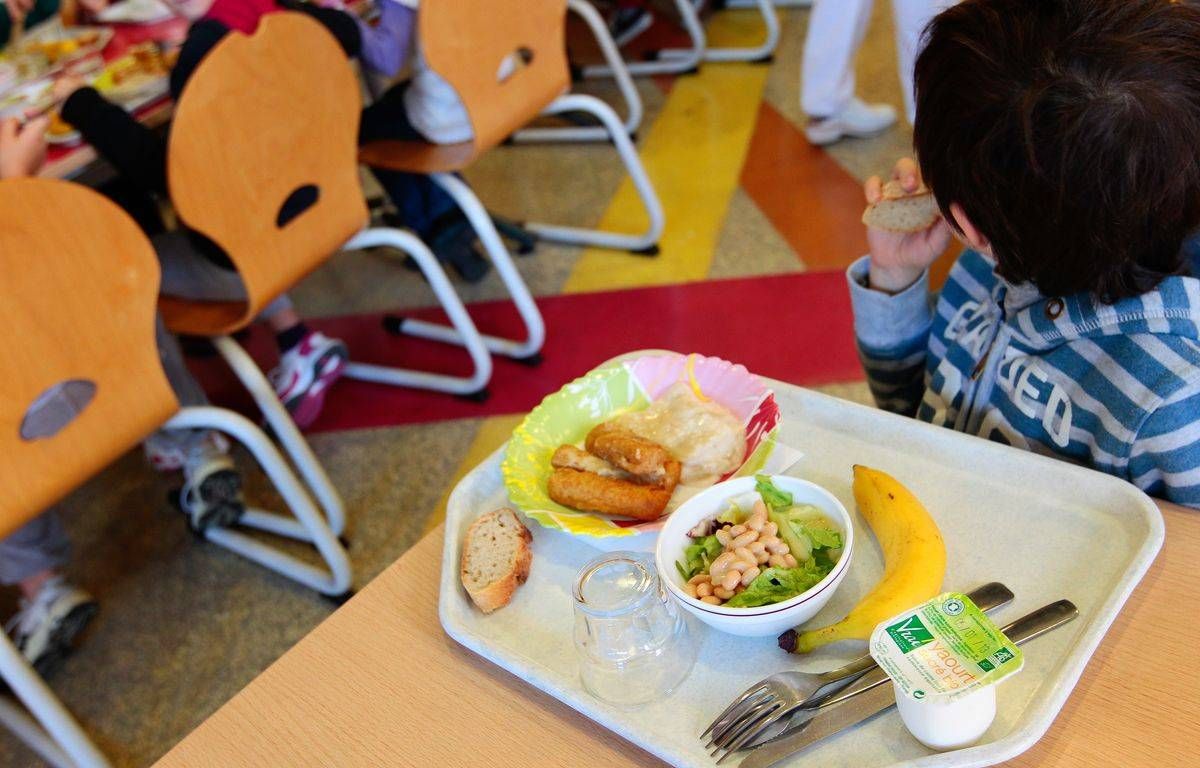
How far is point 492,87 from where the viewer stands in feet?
6.35

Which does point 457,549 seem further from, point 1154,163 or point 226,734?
point 1154,163

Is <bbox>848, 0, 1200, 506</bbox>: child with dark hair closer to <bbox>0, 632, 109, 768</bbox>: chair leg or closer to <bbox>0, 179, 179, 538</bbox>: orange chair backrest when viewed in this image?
<bbox>0, 179, 179, 538</bbox>: orange chair backrest

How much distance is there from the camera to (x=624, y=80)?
9.30ft

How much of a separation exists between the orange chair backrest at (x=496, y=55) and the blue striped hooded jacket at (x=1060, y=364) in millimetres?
967

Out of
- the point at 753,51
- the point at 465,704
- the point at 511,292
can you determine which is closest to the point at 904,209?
the point at 465,704

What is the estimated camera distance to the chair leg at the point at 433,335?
6.13 feet

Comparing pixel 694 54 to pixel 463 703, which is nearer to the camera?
pixel 463 703

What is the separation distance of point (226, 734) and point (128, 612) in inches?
48.6

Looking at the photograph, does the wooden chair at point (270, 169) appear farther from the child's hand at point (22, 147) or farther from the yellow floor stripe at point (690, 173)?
the yellow floor stripe at point (690, 173)

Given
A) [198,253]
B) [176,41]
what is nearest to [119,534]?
[198,253]

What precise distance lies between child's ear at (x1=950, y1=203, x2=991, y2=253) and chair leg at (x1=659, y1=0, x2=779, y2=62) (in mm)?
2641

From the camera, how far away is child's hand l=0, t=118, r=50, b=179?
1.52 meters

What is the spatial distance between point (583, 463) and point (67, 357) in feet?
2.53

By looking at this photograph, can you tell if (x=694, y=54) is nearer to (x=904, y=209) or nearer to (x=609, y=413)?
(x=904, y=209)
